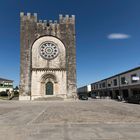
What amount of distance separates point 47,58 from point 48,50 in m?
1.75

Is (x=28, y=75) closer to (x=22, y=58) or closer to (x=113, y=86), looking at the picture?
(x=22, y=58)

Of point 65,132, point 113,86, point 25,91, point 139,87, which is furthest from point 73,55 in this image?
point 65,132

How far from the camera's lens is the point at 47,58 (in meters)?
39.4

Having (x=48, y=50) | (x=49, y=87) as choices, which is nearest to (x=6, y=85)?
(x=49, y=87)

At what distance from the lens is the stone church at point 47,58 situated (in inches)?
1503

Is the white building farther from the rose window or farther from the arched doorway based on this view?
the rose window

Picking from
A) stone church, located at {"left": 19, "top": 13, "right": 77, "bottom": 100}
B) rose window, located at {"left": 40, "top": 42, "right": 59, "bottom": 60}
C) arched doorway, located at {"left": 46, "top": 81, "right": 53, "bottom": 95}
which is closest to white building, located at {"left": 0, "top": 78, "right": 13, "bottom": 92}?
stone church, located at {"left": 19, "top": 13, "right": 77, "bottom": 100}

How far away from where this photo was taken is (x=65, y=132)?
777 cm

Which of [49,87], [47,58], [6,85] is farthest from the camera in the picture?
[6,85]

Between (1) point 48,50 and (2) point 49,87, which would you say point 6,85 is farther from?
(1) point 48,50

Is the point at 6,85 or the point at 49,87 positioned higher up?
the point at 6,85

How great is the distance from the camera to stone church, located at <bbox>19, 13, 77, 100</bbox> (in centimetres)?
3819

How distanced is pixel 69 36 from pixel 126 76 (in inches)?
645

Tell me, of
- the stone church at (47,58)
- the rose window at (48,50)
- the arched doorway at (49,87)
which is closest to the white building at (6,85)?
the stone church at (47,58)
